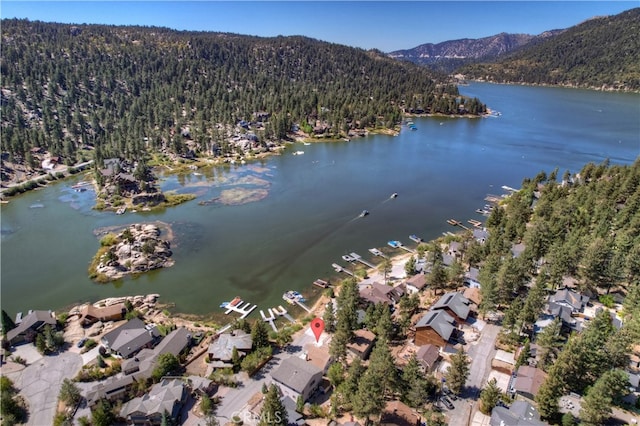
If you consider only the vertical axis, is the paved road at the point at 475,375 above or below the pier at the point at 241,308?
above

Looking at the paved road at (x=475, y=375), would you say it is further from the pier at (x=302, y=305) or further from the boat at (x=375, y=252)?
the boat at (x=375, y=252)

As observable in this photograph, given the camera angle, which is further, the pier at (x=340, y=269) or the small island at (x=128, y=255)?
the pier at (x=340, y=269)

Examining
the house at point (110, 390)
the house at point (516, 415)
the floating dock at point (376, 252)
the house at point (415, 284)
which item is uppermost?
the house at point (516, 415)

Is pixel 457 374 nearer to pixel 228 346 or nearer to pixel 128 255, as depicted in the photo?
pixel 228 346

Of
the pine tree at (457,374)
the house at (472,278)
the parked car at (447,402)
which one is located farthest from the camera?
the house at (472,278)

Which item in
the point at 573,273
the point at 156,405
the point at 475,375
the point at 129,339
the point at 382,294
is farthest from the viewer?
the point at 573,273

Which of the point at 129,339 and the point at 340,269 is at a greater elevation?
the point at 129,339

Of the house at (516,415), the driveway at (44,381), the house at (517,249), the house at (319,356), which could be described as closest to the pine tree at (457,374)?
the house at (516,415)

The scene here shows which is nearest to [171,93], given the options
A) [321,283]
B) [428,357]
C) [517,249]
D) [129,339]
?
[321,283]
